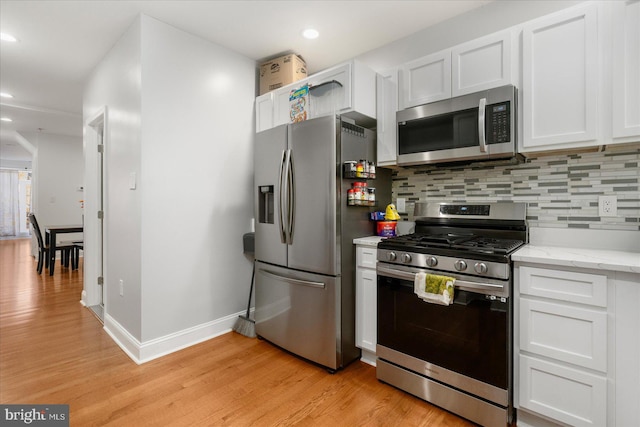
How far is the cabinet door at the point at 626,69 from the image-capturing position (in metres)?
1.58

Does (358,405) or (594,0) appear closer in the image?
(594,0)

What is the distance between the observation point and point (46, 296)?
401 centimetres

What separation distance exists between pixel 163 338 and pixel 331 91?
93.5 inches

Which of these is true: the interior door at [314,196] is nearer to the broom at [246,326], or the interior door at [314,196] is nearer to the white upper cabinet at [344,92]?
the white upper cabinet at [344,92]

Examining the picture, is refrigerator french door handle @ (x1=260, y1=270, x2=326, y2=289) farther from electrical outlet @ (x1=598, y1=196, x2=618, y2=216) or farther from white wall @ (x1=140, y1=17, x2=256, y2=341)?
electrical outlet @ (x1=598, y1=196, x2=618, y2=216)

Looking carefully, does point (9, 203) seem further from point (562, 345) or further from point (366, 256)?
point (562, 345)

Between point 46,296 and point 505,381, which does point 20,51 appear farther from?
point 505,381

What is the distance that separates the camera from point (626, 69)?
5.26ft

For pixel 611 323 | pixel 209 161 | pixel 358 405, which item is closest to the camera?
pixel 611 323

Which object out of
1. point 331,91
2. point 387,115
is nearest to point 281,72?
point 331,91

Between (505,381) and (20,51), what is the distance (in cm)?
476

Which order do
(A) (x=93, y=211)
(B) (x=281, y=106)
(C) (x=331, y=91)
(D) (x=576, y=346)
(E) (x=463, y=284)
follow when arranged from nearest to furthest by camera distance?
1. (D) (x=576, y=346)
2. (E) (x=463, y=284)
3. (C) (x=331, y=91)
4. (B) (x=281, y=106)
5. (A) (x=93, y=211)

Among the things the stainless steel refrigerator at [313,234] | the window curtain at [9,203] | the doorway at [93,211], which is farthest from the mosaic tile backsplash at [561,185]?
the window curtain at [9,203]

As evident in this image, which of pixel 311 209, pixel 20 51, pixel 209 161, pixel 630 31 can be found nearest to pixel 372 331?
pixel 311 209
